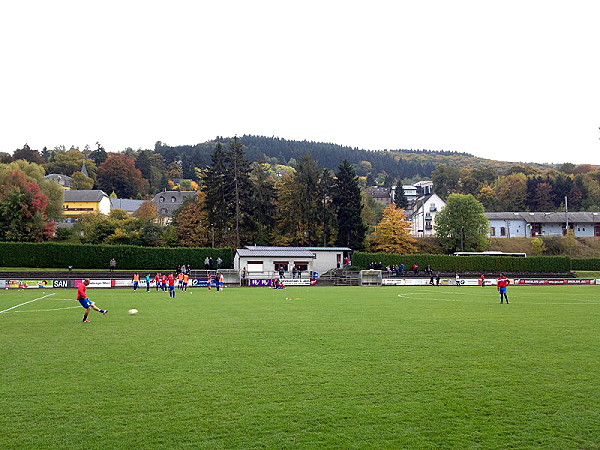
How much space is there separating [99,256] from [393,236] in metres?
38.1

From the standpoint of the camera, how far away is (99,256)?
64312mm

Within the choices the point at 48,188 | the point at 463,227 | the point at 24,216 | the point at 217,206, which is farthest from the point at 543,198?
the point at 24,216

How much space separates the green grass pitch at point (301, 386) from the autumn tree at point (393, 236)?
190ft

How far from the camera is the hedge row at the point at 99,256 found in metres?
61.7

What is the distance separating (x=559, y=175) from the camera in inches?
5226

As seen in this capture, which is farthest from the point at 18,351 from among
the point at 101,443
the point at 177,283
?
the point at 177,283

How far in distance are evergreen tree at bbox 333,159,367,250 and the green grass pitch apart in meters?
56.4

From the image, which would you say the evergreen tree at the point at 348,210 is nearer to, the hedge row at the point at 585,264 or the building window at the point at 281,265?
the building window at the point at 281,265

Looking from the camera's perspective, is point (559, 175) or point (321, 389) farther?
Answer: point (559, 175)

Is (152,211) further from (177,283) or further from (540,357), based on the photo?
(540,357)

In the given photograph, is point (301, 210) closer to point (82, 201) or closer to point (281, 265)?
point (281, 265)

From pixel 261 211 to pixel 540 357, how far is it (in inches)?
2706

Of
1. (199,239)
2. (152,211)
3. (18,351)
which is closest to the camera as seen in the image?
(18,351)

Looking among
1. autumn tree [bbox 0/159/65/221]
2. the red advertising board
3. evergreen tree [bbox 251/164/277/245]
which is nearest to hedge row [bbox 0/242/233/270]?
evergreen tree [bbox 251/164/277/245]
